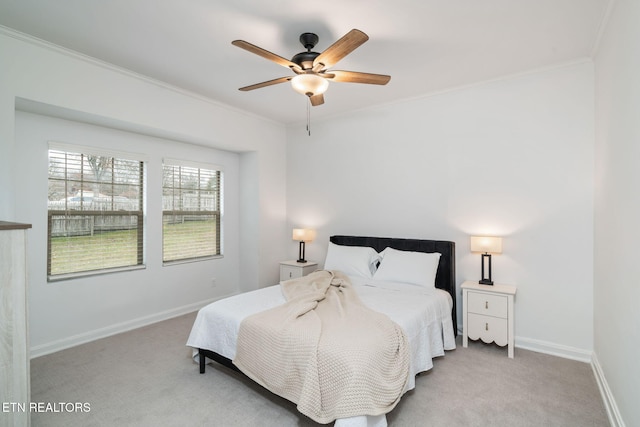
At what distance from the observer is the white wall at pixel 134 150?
2.72 metres

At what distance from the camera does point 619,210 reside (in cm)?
212

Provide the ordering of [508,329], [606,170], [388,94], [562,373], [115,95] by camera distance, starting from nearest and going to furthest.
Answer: [606,170] → [562,373] → [508,329] → [115,95] → [388,94]

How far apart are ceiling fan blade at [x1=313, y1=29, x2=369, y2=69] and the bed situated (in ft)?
6.51

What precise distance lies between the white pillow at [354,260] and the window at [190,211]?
1963mm

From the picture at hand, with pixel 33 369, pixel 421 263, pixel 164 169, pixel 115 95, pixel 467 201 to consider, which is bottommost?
pixel 33 369

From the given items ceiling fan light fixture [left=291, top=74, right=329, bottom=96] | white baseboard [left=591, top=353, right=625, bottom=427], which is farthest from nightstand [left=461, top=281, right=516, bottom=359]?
ceiling fan light fixture [left=291, top=74, right=329, bottom=96]

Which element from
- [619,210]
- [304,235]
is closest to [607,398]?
[619,210]

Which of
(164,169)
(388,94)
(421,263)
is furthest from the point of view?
(164,169)

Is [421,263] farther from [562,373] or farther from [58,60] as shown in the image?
[58,60]

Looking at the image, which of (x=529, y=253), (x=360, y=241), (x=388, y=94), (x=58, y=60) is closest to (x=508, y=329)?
(x=529, y=253)

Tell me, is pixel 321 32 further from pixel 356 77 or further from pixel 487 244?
pixel 487 244

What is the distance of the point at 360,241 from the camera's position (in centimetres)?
437

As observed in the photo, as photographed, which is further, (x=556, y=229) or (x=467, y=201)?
(x=467, y=201)

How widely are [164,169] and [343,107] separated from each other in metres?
2.58
